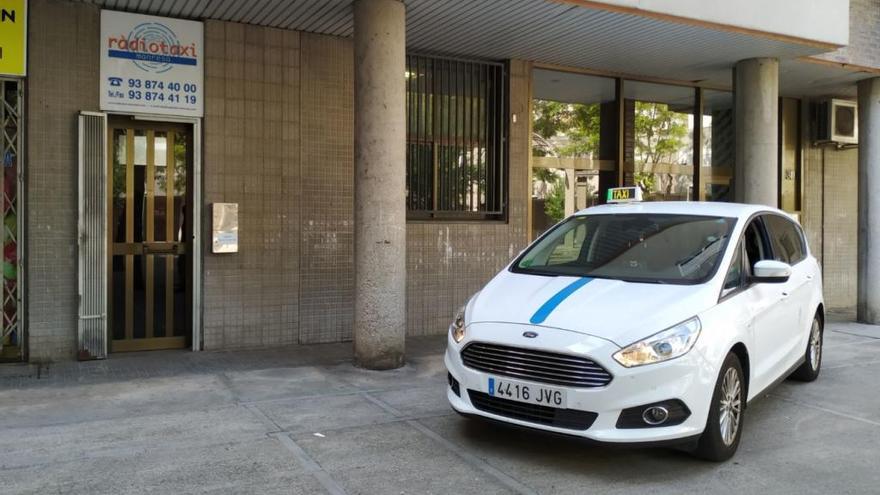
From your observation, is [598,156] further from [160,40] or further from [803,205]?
[160,40]

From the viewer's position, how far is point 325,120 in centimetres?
855

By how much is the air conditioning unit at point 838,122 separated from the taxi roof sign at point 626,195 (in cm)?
773

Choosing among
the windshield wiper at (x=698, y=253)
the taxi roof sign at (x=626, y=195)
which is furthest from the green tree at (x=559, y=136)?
the windshield wiper at (x=698, y=253)

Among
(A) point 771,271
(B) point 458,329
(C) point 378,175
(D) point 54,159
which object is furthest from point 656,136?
(D) point 54,159

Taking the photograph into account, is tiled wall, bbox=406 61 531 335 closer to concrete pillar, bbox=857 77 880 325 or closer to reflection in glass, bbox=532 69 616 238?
reflection in glass, bbox=532 69 616 238

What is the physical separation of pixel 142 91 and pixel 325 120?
2.01 metres

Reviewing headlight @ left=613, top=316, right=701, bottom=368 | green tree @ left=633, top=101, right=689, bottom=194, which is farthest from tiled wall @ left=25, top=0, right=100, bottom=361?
green tree @ left=633, top=101, right=689, bottom=194

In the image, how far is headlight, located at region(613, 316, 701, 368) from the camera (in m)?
4.23

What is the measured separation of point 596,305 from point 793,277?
2.50m

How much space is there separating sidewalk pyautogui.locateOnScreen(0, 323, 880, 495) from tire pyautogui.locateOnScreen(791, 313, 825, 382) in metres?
0.13

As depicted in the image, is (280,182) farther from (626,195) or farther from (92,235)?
(626,195)

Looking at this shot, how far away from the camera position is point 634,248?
5.48 m

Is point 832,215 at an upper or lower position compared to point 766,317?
upper

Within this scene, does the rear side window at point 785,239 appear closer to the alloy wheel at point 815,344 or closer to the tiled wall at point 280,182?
the alloy wheel at point 815,344
